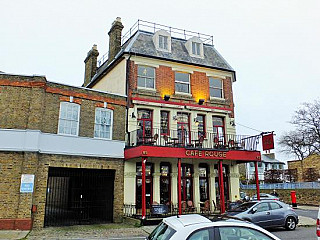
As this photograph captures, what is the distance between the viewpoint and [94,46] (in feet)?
75.8

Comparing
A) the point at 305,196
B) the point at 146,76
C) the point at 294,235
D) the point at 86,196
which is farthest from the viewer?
the point at 305,196

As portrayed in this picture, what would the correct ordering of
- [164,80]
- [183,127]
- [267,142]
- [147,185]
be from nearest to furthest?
[147,185] < [267,142] < [183,127] < [164,80]

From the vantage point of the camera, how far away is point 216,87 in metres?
20.4

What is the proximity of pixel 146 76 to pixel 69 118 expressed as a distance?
585cm

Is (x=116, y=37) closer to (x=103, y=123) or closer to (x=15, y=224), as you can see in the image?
(x=103, y=123)

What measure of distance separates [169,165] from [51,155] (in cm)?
723

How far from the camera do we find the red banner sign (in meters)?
17.8

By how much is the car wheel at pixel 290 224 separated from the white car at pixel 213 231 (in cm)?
987

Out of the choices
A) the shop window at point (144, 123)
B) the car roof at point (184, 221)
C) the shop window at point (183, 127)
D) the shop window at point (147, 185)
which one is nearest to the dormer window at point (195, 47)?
the shop window at point (183, 127)

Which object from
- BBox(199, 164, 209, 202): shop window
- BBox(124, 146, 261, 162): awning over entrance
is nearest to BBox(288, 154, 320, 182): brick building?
BBox(124, 146, 261, 162): awning over entrance

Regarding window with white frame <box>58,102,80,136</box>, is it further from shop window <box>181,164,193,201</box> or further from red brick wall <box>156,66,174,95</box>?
shop window <box>181,164,193,201</box>

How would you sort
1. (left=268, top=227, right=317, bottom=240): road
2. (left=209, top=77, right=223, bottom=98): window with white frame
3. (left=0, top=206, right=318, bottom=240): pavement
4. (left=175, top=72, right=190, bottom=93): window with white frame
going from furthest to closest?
(left=209, top=77, right=223, bottom=98): window with white frame < (left=175, top=72, right=190, bottom=93): window with white frame < (left=0, top=206, right=318, bottom=240): pavement < (left=268, top=227, right=317, bottom=240): road

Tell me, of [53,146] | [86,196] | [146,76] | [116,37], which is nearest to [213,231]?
[53,146]

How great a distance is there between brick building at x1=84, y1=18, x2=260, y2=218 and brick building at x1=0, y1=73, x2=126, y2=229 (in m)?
1.11
